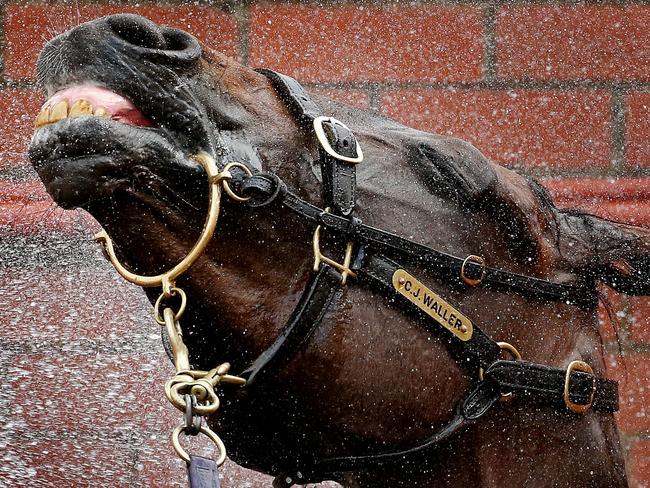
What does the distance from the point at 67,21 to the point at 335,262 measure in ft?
4.65

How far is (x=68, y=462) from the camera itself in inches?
77.6

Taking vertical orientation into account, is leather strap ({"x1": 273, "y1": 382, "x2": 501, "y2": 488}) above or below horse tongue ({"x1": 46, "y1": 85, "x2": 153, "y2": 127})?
below

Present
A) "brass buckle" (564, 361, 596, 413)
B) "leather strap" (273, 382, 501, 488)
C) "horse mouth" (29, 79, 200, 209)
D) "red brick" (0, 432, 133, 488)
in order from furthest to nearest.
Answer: "red brick" (0, 432, 133, 488) < "brass buckle" (564, 361, 596, 413) < "leather strap" (273, 382, 501, 488) < "horse mouth" (29, 79, 200, 209)

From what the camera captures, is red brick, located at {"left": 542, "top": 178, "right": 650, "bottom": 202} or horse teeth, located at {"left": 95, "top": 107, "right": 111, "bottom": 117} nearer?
horse teeth, located at {"left": 95, "top": 107, "right": 111, "bottom": 117}

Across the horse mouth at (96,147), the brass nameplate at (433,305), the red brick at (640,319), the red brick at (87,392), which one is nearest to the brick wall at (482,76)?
the red brick at (640,319)

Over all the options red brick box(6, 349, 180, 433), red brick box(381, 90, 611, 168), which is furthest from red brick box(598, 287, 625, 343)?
red brick box(6, 349, 180, 433)

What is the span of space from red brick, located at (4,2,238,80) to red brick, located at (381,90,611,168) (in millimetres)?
416

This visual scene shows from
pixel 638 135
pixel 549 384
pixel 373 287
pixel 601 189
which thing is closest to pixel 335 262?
pixel 373 287

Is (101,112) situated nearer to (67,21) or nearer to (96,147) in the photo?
(96,147)

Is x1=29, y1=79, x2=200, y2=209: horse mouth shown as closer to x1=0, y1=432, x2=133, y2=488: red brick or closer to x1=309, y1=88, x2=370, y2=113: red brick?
x1=0, y1=432, x2=133, y2=488: red brick

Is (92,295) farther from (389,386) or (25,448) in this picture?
(389,386)

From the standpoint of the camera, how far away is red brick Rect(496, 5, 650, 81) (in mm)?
2283

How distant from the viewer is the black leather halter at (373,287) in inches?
39.4

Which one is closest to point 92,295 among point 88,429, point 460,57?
point 88,429
